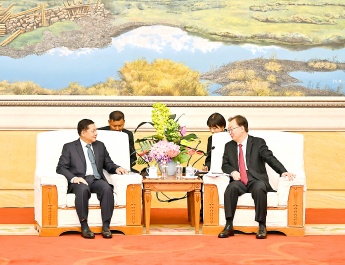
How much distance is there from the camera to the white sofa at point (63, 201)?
911cm

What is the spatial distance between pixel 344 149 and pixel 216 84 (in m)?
1.88

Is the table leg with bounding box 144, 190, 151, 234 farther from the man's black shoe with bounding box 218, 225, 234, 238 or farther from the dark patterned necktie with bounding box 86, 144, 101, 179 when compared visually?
the man's black shoe with bounding box 218, 225, 234, 238

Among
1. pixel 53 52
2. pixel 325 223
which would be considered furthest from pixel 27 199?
pixel 325 223

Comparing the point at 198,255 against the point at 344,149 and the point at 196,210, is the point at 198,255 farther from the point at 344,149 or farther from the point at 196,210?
the point at 344,149

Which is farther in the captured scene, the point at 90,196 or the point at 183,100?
the point at 183,100

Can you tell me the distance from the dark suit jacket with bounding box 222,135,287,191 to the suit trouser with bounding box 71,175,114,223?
1282 millimetres

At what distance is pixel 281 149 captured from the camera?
9914mm

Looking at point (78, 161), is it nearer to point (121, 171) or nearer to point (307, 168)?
point (121, 171)

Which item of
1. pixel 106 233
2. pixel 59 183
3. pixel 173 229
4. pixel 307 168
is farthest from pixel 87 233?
pixel 307 168

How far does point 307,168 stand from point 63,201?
3951 mm

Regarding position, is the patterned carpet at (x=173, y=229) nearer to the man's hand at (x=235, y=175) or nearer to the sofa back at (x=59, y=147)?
the sofa back at (x=59, y=147)

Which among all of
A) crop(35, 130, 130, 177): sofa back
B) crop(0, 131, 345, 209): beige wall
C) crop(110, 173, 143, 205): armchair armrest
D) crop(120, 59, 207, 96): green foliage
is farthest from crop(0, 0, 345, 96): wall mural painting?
crop(110, 173, 143, 205): armchair armrest

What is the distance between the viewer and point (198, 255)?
7.95m

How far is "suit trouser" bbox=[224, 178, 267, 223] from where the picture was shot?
9094 millimetres
